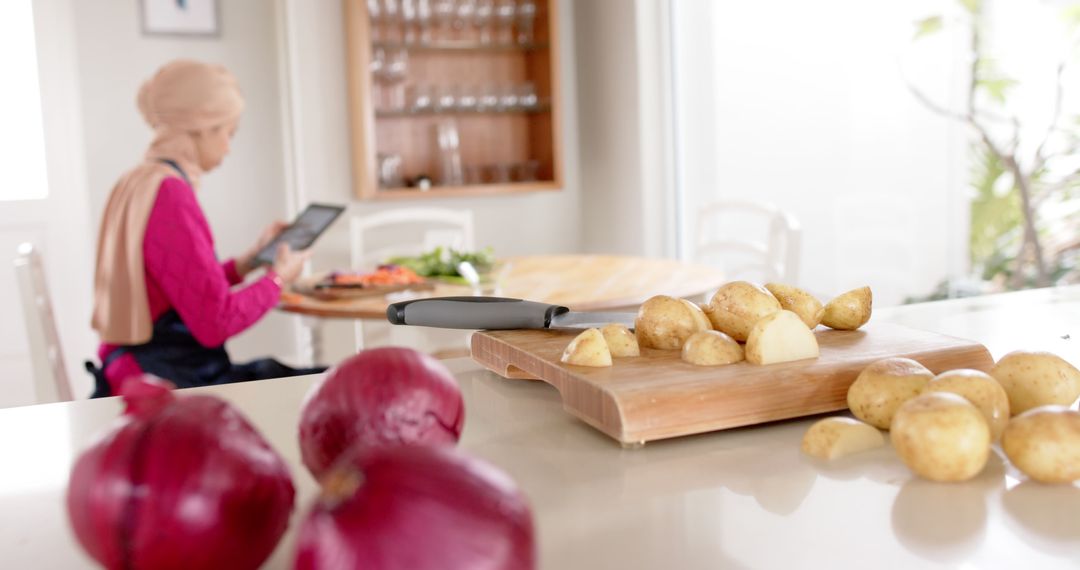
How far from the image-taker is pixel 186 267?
2236 mm

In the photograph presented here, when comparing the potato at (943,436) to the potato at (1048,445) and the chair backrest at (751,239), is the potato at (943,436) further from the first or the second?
the chair backrest at (751,239)

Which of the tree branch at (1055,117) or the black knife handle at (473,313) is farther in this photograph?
the tree branch at (1055,117)

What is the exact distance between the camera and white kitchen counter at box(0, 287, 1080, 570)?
1.76ft

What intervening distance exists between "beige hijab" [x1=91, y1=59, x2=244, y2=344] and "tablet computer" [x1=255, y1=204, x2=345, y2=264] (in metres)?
0.24

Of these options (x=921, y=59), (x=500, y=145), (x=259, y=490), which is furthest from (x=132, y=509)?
(x=500, y=145)

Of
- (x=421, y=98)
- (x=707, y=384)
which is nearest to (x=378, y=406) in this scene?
(x=707, y=384)

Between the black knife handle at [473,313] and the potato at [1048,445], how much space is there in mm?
423

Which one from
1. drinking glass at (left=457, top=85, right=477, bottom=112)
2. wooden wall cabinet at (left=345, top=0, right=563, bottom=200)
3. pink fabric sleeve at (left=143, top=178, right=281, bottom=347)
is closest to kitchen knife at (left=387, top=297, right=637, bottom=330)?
pink fabric sleeve at (left=143, top=178, right=281, bottom=347)

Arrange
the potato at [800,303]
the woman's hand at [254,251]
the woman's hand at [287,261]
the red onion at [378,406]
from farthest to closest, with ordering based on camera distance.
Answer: the woman's hand at [254,251]
the woman's hand at [287,261]
the potato at [800,303]
the red onion at [378,406]

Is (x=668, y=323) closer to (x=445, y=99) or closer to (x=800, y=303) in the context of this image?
(x=800, y=303)

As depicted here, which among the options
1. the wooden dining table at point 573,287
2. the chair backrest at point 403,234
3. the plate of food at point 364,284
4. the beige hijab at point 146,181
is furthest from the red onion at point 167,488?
the chair backrest at point 403,234

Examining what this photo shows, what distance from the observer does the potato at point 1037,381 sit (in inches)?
28.3

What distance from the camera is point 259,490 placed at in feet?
1.40

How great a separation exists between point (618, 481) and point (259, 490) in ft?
0.95
